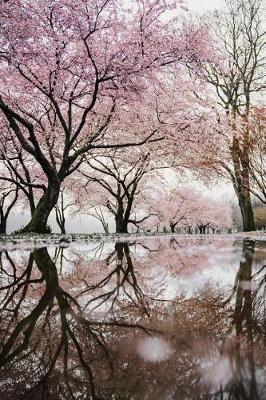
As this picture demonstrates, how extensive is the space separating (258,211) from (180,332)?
93627 millimetres

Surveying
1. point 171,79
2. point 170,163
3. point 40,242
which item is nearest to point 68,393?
point 40,242

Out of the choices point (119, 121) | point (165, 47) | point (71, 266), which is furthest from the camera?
point (119, 121)

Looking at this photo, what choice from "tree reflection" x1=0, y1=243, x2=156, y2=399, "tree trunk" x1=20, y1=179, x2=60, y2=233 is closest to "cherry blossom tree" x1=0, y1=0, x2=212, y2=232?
"tree trunk" x1=20, y1=179, x2=60, y2=233

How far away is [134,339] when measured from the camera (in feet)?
6.47

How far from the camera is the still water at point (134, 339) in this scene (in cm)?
140

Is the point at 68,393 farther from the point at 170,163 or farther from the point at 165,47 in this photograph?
the point at 170,163

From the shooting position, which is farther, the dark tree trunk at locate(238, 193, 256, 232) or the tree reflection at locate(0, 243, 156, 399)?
the dark tree trunk at locate(238, 193, 256, 232)

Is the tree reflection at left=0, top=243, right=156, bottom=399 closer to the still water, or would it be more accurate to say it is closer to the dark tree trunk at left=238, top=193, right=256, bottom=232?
the still water

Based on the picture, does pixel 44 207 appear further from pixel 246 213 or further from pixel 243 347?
pixel 246 213

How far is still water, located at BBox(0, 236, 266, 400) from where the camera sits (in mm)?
1396

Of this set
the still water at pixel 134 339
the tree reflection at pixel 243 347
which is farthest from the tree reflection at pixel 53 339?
the tree reflection at pixel 243 347

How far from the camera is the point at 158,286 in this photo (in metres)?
3.65

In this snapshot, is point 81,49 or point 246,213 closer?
point 81,49

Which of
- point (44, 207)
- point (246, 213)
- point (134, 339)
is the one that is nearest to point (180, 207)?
point (246, 213)
